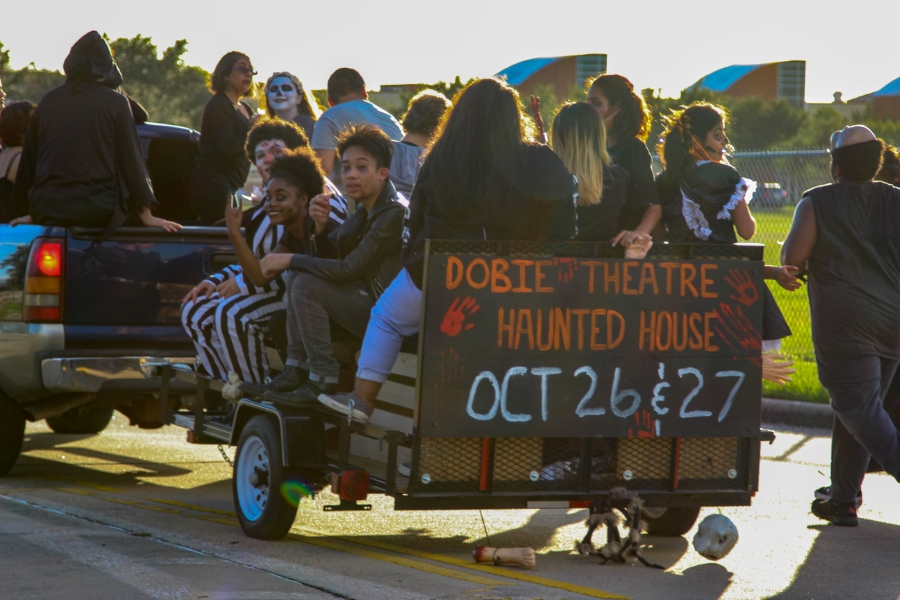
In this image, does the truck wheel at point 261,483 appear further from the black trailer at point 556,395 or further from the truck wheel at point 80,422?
the truck wheel at point 80,422

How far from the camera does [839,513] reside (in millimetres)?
6672

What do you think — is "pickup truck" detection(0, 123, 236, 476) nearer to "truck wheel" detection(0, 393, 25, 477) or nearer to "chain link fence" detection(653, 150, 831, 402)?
"truck wheel" detection(0, 393, 25, 477)

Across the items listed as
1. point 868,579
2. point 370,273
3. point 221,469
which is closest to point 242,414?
point 370,273

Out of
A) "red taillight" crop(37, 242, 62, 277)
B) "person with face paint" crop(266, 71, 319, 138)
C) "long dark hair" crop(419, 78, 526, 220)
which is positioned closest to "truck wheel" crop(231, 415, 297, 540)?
"long dark hair" crop(419, 78, 526, 220)

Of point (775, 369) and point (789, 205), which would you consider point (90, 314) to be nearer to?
point (775, 369)

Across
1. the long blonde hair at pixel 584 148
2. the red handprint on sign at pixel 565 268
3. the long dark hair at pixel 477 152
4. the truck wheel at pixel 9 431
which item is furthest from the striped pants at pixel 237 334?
the red handprint on sign at pixel 565 268

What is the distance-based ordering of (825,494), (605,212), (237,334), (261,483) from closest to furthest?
1. (261,483)
2. (605,212)
3. (237,334)
4. (825,494)

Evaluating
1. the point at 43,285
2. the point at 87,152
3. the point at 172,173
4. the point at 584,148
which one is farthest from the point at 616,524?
the point at 172,173

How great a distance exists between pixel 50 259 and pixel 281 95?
267 centimetres

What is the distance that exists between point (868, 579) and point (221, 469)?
4.34m

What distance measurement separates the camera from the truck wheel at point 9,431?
7.63 meters

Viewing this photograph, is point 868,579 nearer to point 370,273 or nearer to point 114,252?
point 370,273

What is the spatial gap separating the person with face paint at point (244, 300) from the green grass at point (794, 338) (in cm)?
372

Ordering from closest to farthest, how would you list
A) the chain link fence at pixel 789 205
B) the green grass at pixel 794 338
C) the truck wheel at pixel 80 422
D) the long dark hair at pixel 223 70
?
the long dark hair at pixel 223 70, the truck wheel at pixel 80 422, the green grass at pixel 794 338, the chain link fence at pixel 789 205
